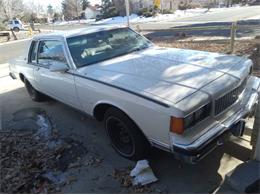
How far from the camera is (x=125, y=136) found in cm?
357

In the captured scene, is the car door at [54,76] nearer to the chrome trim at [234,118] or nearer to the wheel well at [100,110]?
the wheel well at [100,110]

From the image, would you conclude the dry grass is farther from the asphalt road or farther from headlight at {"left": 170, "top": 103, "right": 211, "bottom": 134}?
the asphalt road

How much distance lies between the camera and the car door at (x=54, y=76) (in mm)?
4203

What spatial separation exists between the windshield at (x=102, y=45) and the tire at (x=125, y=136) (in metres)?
1.02

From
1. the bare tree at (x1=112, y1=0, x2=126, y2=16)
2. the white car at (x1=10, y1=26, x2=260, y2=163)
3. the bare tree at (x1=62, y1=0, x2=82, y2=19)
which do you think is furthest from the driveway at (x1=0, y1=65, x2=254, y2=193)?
the bare tree at (x1=62, y1=0, x2=82, y2=19)

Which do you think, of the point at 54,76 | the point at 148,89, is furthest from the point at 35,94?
the point at 148,89

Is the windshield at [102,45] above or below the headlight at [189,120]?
above

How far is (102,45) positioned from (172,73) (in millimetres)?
1502

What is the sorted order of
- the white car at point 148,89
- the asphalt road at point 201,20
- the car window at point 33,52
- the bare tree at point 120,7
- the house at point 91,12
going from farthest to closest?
1. the house at point 91,12
2. the bare tree at point 120,7
3. the asphalt road at point 201,20
4. the car window at point 33,52
5. the white car at point 148,89

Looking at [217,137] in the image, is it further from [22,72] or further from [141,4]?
[141,4]

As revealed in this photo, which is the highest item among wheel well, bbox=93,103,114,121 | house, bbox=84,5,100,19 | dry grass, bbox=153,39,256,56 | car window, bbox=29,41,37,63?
car window, bbox=29,41,37,63

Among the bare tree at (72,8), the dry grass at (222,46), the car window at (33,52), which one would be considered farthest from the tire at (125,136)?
the bare tree at (72,8)

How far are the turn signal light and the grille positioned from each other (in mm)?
548

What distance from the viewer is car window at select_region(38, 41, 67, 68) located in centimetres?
436
